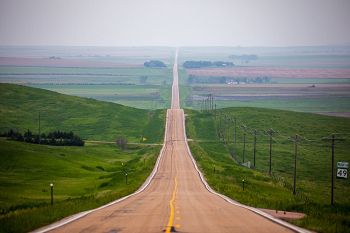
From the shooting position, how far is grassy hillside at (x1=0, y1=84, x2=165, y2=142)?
15562cm

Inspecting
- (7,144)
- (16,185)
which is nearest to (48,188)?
(16,185)

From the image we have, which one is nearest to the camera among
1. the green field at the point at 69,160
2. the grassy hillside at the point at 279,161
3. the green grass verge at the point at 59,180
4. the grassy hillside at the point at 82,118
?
the green grass verge at the point at 59,180

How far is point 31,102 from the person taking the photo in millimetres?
193625

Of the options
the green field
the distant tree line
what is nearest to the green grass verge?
the green field

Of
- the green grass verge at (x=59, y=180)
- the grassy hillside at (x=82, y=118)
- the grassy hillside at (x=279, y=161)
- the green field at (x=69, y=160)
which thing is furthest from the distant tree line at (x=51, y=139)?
the grassy hillside at (x=279, y=161)

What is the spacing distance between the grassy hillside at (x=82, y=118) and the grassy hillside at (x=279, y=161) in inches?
485

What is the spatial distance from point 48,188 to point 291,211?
35.4m

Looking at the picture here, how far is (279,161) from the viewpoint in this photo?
4227 inches

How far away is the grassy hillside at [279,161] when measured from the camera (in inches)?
1443

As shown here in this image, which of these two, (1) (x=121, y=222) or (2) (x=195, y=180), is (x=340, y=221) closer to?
(1) (x=121, y=222)

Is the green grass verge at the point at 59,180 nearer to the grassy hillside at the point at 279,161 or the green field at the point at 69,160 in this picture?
the green field at the point at 69,160

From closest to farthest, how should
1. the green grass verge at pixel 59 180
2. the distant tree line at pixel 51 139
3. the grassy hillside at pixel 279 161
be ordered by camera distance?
the green grass verge at pixel 59 180, the grassy hillside at pixel 279 161, the distant tree line at pixel 51 139

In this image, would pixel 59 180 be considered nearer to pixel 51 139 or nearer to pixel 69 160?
pixel 69 160

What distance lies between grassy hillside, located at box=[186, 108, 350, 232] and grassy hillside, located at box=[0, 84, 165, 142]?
12309 mm
